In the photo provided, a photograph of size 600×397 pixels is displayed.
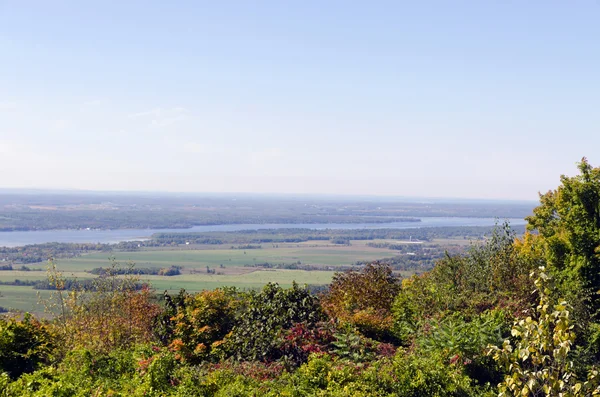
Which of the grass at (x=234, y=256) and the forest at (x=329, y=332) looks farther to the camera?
the grass at (x=234, y=256)

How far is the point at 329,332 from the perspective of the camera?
13.6 m

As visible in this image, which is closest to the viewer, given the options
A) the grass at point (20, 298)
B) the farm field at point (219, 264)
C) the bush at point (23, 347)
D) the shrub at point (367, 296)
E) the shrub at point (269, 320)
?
the bush at point (23, 347)

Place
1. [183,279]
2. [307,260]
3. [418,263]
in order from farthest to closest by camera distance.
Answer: [307,260], [418,263], [183,279]

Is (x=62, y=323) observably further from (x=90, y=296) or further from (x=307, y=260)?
(x=307, y=260)

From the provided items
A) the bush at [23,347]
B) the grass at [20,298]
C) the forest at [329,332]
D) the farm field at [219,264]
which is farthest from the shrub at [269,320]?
the farm field at [219,264]

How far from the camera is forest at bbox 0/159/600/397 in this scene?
32.5ft

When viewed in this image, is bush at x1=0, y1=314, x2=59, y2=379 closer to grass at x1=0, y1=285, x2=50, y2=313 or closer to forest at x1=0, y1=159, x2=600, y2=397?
forest at x1=0, y1=159, x2=600, y2=397

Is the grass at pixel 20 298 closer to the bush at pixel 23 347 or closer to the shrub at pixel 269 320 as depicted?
the bush at pixel 23 347

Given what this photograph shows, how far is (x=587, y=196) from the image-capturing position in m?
16.9

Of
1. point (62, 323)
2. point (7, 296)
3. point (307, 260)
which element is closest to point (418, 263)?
point (307, 260)

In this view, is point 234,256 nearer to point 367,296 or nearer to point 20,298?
point 20,298

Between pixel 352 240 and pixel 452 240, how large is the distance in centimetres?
2542

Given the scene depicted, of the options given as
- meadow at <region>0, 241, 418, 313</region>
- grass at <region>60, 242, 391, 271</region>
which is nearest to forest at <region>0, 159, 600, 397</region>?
meadow at <region>0, 241, 418, 313</region>

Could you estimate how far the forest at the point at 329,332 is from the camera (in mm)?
9898
